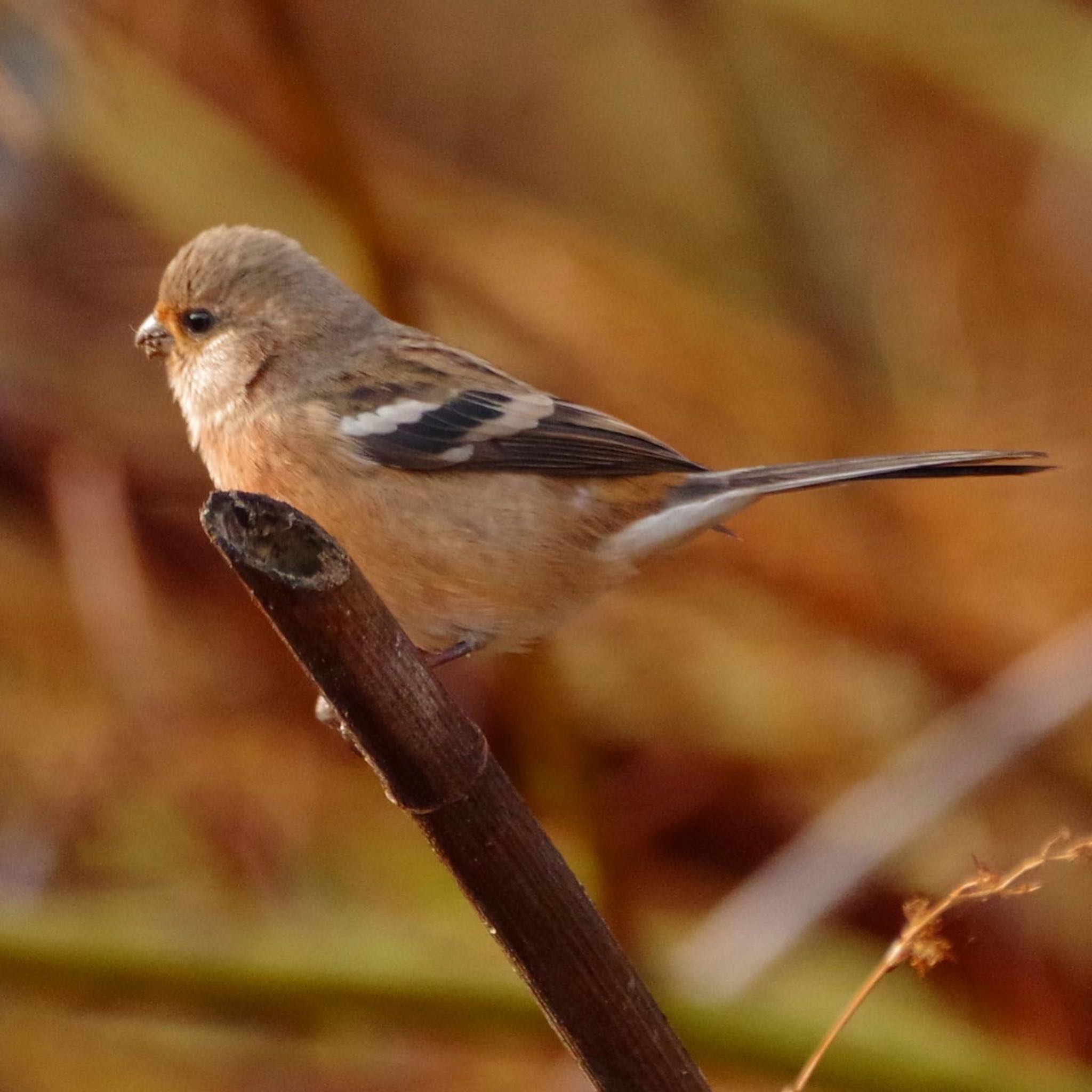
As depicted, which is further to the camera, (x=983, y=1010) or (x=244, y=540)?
(x=983, y=1010)

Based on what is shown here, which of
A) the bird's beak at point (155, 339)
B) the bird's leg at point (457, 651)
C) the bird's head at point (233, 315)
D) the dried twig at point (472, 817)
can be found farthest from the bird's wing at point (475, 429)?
the dried twig at point (472, 817)

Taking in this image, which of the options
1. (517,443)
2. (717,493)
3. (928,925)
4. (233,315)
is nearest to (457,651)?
(517,443)

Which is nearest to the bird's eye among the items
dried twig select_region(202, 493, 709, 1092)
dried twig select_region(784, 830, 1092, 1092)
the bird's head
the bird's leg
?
the bird's head

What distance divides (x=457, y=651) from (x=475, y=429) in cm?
59

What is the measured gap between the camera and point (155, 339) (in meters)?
3.98

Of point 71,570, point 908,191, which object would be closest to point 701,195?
point 908,191

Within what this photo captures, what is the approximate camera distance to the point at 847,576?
5309 millimetres

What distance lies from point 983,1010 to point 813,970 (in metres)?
0.91

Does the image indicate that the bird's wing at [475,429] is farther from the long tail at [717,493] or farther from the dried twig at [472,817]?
the dried twig at [472,817]

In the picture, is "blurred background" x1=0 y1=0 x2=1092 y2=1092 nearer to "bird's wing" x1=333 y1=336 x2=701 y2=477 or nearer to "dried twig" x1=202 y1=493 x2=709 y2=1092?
"bird's wing" x1=333 y1=336 x2=701 y2=477

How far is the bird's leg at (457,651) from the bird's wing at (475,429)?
0.41 m

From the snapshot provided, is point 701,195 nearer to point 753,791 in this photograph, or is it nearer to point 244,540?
point 753,791

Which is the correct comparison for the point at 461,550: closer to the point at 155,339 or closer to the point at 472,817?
the point at 155,339

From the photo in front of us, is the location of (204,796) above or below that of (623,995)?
above
